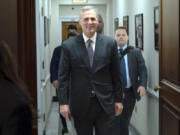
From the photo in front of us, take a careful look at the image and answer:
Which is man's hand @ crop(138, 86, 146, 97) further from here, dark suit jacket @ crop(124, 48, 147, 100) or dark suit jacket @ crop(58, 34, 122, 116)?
dark suit jacket @ crop(58, 34, 122, 116)

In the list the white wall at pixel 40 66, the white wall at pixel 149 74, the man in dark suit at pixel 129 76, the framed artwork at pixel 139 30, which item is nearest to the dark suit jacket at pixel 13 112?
the white wall at pixel 40 66

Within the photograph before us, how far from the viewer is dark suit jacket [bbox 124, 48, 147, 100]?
16.1 feet

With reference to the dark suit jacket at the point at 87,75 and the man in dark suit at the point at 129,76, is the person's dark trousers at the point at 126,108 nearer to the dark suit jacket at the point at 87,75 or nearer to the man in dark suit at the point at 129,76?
the man in dark suit at the point at 129,76

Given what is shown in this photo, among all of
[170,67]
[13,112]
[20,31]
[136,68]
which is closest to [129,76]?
[136,68]

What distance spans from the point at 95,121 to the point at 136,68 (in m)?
1.82

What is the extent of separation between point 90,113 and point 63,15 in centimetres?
835

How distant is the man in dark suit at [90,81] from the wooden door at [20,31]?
14.2 inches

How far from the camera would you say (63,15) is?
11344mm

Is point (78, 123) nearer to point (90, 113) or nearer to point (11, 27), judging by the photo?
point (90, 113)

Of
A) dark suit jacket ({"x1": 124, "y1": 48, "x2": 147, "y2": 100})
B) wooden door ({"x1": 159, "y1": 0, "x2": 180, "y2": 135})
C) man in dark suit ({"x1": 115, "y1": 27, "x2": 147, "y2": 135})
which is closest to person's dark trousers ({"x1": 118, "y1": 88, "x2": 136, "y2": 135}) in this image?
man in dark suit ({"x1": 115, "y1": 27, "x2": 147, "y2": 135})

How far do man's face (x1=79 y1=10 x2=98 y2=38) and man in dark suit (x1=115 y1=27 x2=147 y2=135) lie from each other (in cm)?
157

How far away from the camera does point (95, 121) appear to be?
3.31 m

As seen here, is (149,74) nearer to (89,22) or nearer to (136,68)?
(136,68)

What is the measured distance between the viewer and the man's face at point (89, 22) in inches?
131
